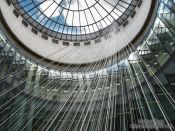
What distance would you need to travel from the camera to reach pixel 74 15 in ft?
62.0

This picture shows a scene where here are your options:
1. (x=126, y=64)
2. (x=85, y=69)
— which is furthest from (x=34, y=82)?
(x=126, y=64)

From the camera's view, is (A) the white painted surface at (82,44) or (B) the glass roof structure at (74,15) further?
(B) the glass roof structure at (74,15)

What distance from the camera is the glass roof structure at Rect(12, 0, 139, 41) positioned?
1773 centimetres

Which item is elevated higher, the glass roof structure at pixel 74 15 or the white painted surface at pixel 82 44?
the glass roof structure at pixel 74 15

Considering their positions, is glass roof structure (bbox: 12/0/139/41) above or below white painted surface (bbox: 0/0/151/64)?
above

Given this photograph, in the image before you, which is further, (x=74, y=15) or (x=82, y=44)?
(x=82, y=44)

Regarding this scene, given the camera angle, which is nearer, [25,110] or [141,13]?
[25,110]

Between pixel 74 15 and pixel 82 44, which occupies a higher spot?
pixel 74 15

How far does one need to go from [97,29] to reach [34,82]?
7216mm

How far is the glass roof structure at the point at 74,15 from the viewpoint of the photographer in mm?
17734

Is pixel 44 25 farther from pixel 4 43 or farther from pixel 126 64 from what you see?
pixel 126 64

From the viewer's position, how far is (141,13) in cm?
1602

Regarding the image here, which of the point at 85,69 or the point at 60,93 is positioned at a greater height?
the point at 85,69

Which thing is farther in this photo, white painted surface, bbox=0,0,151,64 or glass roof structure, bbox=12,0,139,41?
glass roof structure, bbox=12,0,139,41
